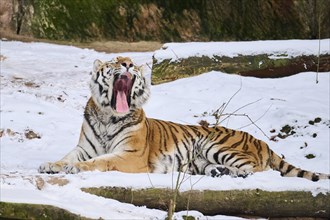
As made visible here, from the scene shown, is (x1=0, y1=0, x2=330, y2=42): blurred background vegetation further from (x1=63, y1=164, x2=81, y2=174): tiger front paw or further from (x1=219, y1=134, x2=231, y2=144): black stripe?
(x1=63, y1=164, x2=81, y2=174): tiger front paw

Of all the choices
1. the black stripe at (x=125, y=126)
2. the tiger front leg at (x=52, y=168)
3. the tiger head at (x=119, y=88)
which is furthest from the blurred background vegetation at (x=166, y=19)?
the tiger front leg at (x=52, y=168)

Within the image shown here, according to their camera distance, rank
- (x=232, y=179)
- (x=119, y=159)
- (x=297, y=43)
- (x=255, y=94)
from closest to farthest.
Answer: (x=232, y=179)
(x=119, y=159)
(x=255, y=94)
(x=297, y=43)

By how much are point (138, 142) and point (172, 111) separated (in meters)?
3.05

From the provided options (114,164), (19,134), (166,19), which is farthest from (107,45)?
(114,164)

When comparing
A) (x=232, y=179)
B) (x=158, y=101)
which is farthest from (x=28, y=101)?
(x=232, y=179)

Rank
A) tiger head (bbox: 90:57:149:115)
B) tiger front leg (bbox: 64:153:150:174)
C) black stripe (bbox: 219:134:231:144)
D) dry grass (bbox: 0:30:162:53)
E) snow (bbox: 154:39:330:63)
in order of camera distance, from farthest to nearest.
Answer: dry grass (bbox: 0:30:162:53) → snow (bbox: 154:39:330:63) → black stripe (bbox: 219:134:231:144) → tiger head (bbox: 90:57:149:115) → tiger front leg (bbox: 64:153:150:174)

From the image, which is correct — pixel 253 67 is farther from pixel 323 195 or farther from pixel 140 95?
pixel 323 195

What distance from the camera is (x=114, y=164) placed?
682cm

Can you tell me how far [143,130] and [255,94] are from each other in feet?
11.4

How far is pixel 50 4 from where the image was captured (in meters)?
15.8

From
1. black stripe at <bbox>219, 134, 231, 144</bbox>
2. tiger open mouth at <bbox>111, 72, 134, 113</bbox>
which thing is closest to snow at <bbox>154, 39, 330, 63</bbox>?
black stripe at <bbox>219, 134, 231, 144</bbox>

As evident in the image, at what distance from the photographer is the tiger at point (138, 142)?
23.5 feet

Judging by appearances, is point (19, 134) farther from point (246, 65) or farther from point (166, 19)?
A: point (166, 19)

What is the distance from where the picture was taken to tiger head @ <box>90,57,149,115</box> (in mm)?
7273
